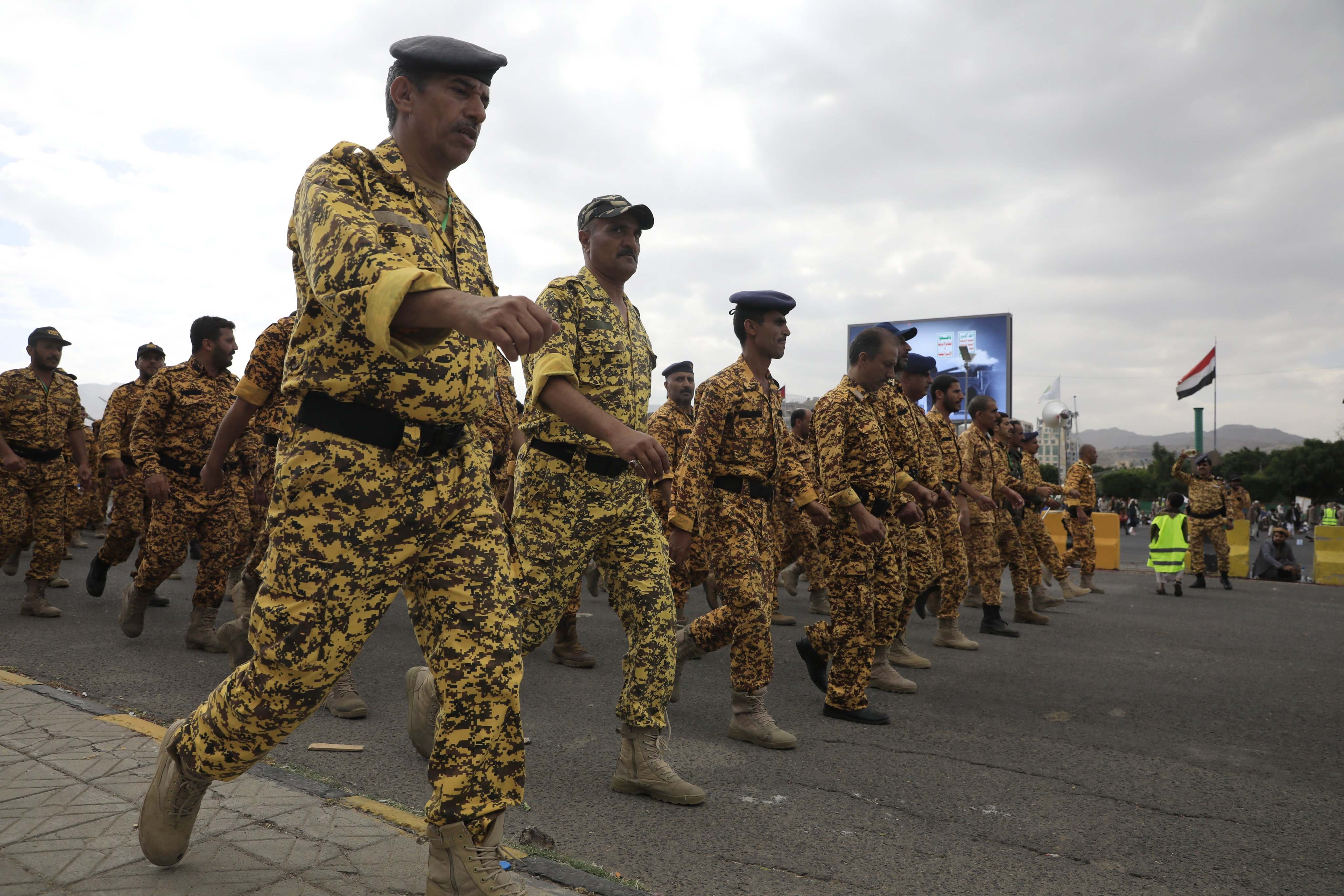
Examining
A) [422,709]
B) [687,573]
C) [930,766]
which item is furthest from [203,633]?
[930,766]

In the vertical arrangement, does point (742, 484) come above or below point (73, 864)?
above

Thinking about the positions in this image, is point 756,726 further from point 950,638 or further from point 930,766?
point 950,638

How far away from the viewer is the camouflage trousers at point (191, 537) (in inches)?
239

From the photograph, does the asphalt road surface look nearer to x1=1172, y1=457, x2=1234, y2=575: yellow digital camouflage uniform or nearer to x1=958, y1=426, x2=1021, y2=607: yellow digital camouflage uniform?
x1=958, y1=426, x2=1021, y2=607: yellow digital camouflage uniform

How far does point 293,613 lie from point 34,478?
6.81 metres

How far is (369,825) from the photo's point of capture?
289cm

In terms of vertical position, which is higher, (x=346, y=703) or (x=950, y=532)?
(x=950, y=532)

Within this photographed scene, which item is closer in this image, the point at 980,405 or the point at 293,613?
the point at 293,613

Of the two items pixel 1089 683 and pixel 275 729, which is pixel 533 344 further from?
pixel 1089 683

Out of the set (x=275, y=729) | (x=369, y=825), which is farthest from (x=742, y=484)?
(x=275, y=729)

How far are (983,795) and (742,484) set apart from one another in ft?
5.74

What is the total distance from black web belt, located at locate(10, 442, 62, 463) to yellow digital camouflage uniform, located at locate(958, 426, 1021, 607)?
7.97 m

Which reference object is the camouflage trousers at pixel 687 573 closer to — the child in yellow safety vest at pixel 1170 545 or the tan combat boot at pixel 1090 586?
the tan combat boot at pixel 1090 586

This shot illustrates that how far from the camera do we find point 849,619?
485cm
